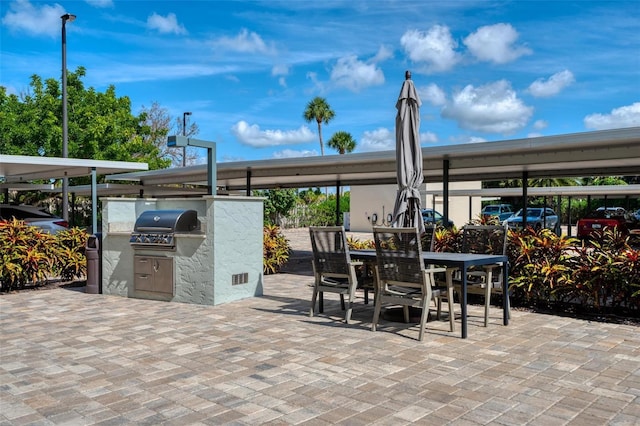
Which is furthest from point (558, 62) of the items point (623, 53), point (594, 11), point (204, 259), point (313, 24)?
point (204, 259)

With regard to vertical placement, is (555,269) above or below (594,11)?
below

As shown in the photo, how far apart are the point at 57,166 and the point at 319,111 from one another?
4149 cm

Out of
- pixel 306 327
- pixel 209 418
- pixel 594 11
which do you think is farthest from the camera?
pixel 594 11

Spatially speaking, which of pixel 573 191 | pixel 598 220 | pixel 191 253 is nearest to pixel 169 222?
pixel 191 253

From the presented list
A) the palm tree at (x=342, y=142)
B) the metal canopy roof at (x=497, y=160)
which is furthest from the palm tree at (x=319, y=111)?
the metal canopy roof at (x=497, y=160)

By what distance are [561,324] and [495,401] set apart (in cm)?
281

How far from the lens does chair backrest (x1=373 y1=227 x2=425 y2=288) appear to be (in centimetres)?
512

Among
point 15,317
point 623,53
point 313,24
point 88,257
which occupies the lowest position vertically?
point 15,317

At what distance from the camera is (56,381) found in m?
3.94

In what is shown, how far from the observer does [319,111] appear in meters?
50.3

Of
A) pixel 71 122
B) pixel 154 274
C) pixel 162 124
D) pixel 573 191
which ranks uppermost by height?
pixel 162 124

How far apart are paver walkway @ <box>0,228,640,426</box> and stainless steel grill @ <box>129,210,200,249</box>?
125cm

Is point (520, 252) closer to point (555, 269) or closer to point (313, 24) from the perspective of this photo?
point (555, 269)

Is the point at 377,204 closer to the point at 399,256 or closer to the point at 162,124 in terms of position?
the point at 162,124
